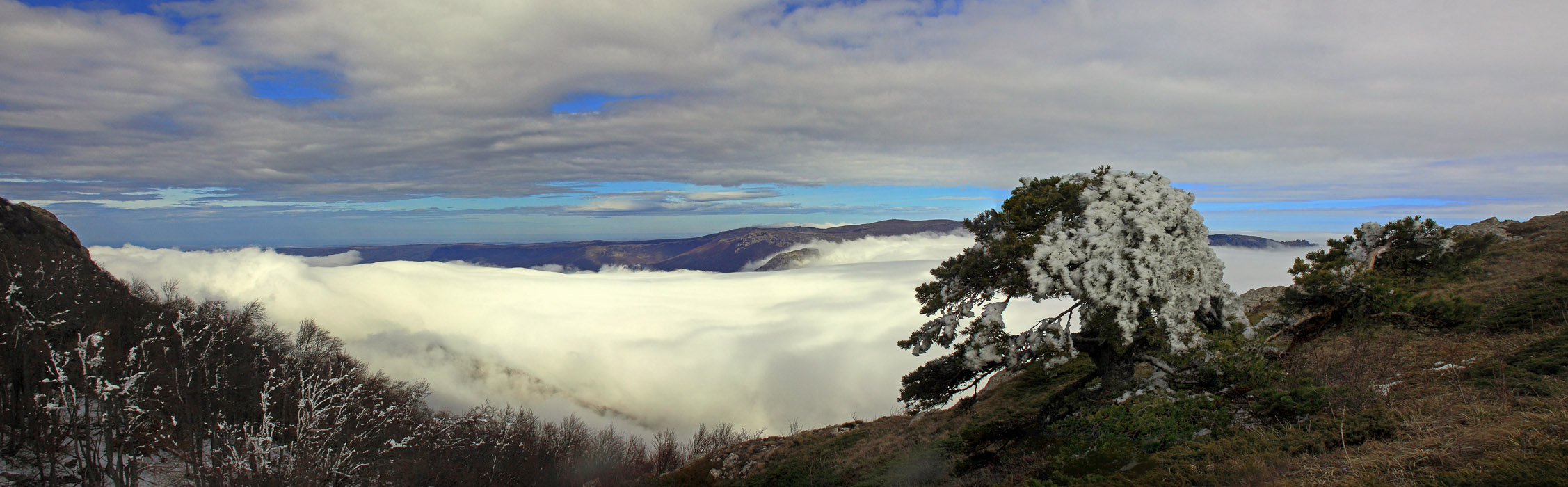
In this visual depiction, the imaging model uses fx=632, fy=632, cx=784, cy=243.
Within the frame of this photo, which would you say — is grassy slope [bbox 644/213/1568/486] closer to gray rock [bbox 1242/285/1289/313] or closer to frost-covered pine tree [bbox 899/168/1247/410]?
frost-covered pine tree [bbox 899/168/1247/410]

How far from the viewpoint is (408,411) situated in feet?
231

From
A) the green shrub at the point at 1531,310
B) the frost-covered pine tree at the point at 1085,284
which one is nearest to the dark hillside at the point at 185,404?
the frost-covered pine tree at the point at 1085,284

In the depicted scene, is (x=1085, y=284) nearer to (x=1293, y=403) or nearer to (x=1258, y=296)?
(x=1293, y=403)

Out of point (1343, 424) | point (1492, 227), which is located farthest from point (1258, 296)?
point (1343, 424)

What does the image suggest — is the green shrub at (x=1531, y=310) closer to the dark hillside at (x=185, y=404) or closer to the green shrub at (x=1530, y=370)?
the green shrub at (x=1530, y=370)

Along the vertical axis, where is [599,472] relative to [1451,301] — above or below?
below

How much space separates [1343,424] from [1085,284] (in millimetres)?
4936

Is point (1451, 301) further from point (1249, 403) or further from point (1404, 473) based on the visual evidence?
point (1404, 473)

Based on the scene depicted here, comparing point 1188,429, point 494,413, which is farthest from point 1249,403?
point 494,413

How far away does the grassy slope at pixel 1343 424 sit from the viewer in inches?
291

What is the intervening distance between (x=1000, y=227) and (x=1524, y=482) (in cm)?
986

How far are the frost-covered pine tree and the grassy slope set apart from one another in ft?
3.94

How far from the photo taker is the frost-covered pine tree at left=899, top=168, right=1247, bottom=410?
13.8 meters

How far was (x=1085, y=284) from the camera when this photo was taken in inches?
538
